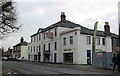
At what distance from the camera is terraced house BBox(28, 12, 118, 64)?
151ft

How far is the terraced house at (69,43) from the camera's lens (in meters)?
45.9

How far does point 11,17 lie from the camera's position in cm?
2609

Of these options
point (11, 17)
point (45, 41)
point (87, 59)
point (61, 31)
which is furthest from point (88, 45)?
point (11, 17)

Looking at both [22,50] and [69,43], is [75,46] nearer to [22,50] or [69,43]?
[69,43]

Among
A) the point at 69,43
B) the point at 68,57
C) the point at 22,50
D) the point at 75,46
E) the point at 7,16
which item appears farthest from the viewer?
the point at 22,50

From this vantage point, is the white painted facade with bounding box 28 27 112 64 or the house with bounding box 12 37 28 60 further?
the house with bounding box 12 37 28 60

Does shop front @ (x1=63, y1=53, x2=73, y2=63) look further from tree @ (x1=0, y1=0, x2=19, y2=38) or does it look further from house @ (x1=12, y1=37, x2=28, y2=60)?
house @ (x1=12, y1=37, x2=28, y2=60)

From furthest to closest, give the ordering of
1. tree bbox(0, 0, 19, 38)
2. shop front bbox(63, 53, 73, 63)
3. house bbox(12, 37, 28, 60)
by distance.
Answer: house bbox(12, 37, 28, 60), shop front bbox(63, 53, 73, 63), tree bbox(0, 0, 19, 38)

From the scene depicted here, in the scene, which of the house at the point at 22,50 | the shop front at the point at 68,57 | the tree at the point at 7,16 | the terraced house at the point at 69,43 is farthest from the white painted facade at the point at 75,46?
the house at the point at 22,50

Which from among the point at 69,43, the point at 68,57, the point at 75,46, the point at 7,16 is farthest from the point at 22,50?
the point at 7,16

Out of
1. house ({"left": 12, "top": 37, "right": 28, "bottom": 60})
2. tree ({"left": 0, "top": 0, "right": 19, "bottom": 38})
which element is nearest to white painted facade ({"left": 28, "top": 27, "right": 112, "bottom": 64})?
tree ({"left": 0, "top": 0, "right": 19, "bottom": 38})

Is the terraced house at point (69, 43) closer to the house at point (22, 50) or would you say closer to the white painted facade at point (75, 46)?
the white painted facade at point (75, 46)

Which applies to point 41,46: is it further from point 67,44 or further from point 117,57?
point 117,57

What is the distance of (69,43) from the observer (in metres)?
48.5
